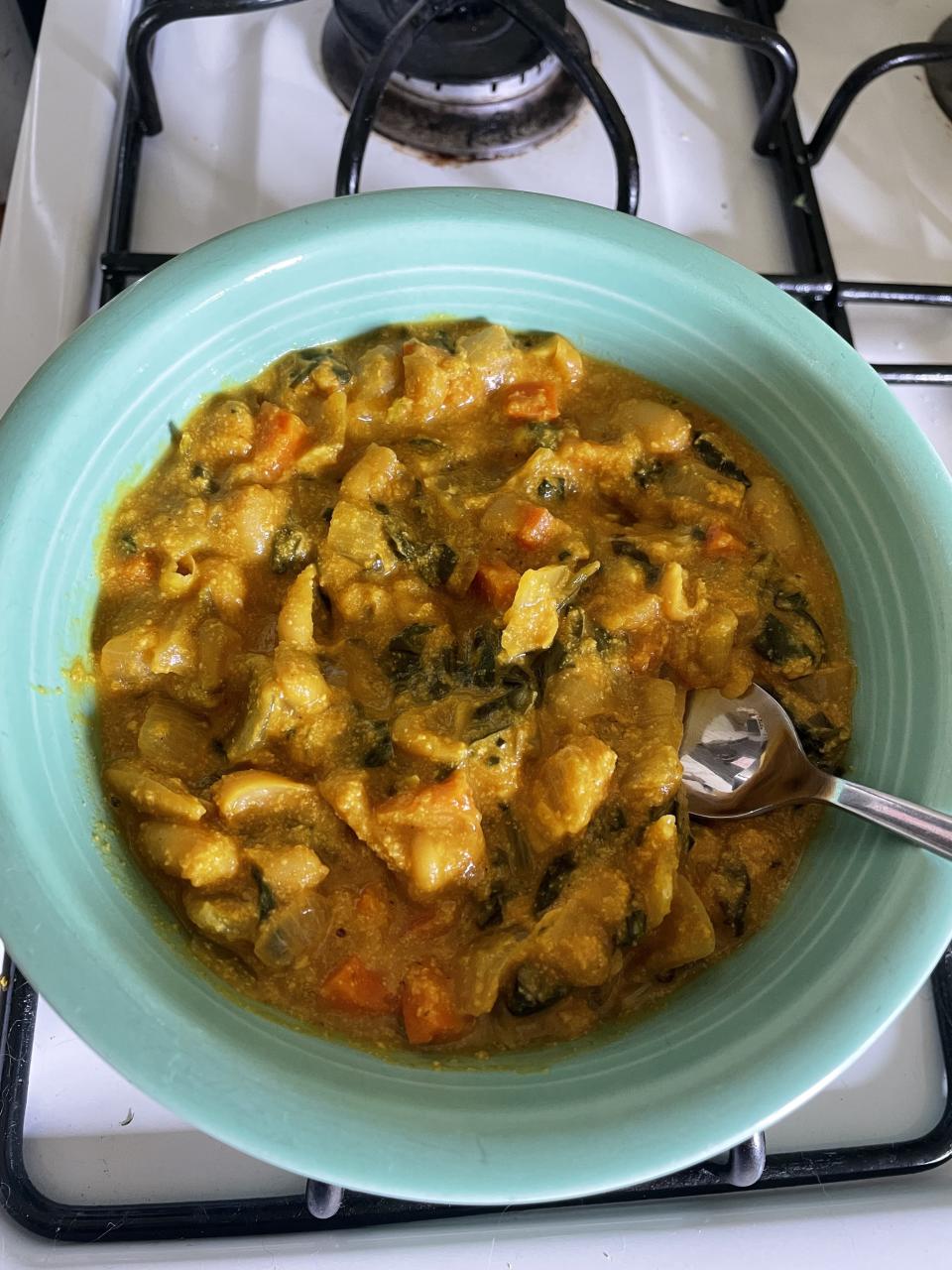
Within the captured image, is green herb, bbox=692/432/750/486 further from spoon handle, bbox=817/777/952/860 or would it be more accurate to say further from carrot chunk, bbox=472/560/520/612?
spoon handle, bbox=817/777/952/860

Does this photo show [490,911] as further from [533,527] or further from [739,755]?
[533,527]

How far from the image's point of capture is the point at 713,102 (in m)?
2.42

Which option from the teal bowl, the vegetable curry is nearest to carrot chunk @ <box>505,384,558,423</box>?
the vegetable curry

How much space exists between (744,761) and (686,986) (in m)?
0.33

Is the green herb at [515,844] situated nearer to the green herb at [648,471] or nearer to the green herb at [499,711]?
the green herb at [499,711]

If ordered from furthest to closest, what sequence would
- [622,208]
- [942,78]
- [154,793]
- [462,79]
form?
[942,78] → [462,79] → [622,208] → [154,793]

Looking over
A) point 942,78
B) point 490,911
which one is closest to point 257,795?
point 490,911

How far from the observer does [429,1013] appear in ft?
4.70

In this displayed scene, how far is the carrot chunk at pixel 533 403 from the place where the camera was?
1.85 metres

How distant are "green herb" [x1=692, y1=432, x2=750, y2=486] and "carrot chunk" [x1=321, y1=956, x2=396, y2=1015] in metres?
0.96

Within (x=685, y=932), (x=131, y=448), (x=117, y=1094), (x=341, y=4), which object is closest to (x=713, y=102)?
(x=341, y=4)


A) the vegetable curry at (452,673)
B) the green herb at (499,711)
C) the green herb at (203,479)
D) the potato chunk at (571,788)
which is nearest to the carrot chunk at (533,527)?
the vegetable curry at (452,673)

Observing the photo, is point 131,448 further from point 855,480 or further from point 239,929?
point 855,480

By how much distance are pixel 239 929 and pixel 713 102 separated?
6.55ft
